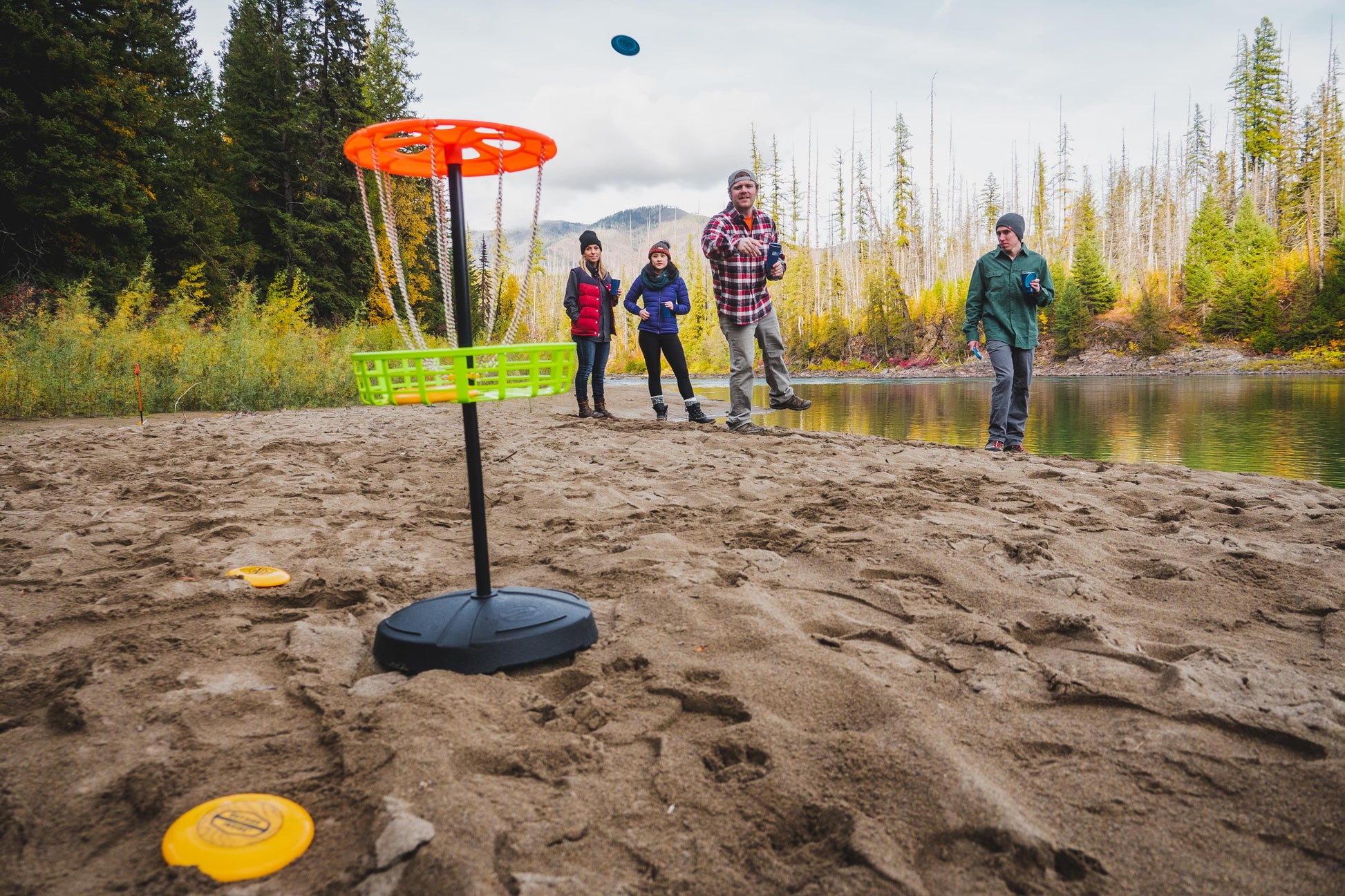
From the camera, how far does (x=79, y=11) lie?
52.3 ft

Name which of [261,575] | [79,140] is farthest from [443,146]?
[79,140]

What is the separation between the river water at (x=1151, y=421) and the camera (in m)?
5.61

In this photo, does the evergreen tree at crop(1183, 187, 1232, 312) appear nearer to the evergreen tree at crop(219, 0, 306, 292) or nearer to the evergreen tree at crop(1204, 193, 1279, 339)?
the evergreen tree at crop(1204, 193, 1279, 339)

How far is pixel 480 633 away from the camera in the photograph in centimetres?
181

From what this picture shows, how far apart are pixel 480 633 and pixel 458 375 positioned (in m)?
0.69

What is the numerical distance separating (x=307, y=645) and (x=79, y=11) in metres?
21.8

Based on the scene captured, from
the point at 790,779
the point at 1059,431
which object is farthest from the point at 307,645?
the point at 1059,431

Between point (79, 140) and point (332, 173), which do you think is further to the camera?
point (332, 173)

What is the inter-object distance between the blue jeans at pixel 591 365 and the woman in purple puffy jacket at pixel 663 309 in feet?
1.74

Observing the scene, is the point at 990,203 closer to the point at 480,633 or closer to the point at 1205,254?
the point at 1205,254

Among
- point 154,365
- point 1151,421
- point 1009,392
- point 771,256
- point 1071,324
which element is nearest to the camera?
point 1009,392

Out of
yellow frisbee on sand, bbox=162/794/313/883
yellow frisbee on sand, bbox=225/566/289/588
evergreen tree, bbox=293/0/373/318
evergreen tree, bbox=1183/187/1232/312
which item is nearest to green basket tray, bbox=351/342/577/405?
yellow frisbee on sand, bbox=162/794/313/883

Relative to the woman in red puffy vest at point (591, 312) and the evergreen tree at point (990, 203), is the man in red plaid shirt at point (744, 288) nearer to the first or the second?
the woman in red puffy vest at point (591, 312)

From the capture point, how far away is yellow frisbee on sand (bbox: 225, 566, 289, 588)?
7.76ft
